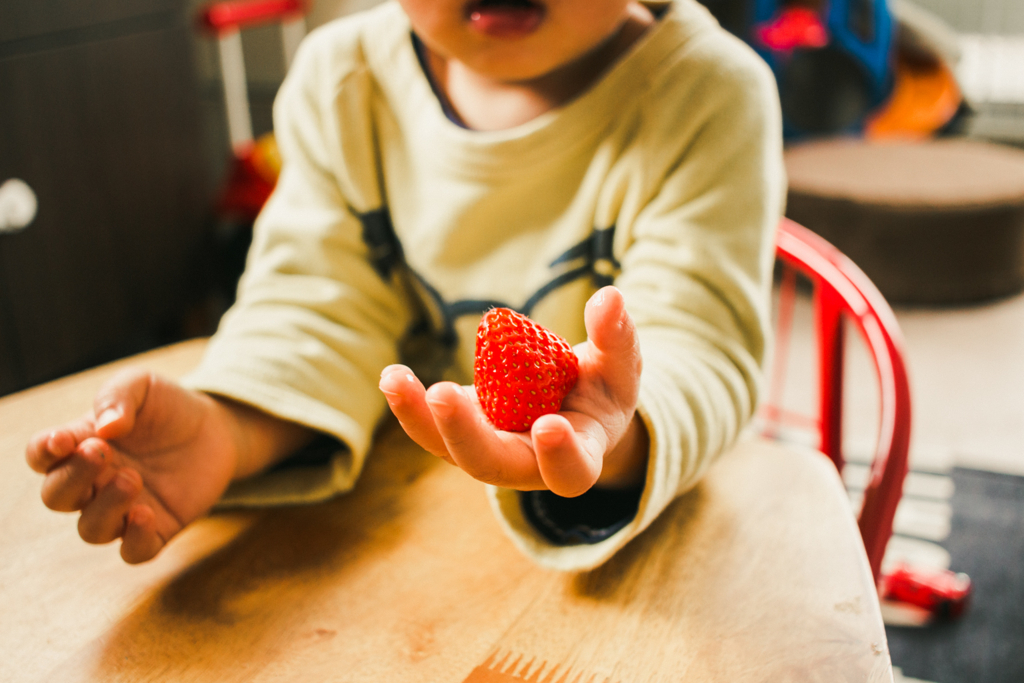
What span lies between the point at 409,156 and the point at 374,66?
78mm

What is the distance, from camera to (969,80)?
8.91 feet

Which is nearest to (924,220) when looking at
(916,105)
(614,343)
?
(916,105)

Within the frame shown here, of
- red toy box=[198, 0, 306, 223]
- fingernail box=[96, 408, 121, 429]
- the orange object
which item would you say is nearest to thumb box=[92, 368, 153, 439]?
fingernail box=[96, 408, 121, 429]

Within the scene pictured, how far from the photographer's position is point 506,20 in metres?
0.45

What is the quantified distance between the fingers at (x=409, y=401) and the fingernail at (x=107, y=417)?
19cm

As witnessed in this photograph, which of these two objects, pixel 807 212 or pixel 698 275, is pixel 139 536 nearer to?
pixel 698 275

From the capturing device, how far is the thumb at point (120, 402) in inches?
17.3

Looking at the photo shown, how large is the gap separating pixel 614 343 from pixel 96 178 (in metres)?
1.28

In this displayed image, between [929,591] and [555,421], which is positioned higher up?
[555,421]

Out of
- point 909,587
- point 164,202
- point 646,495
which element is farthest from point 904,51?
Result: point 646,495

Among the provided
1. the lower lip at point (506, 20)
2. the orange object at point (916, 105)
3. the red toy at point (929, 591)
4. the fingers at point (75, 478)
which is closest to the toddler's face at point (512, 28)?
the lower lip at point (506, 20)

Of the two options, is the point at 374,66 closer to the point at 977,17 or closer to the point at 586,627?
the point at 586,627

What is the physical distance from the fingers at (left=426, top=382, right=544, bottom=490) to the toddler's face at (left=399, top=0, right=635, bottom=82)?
225mm

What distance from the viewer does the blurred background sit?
1229 mm
